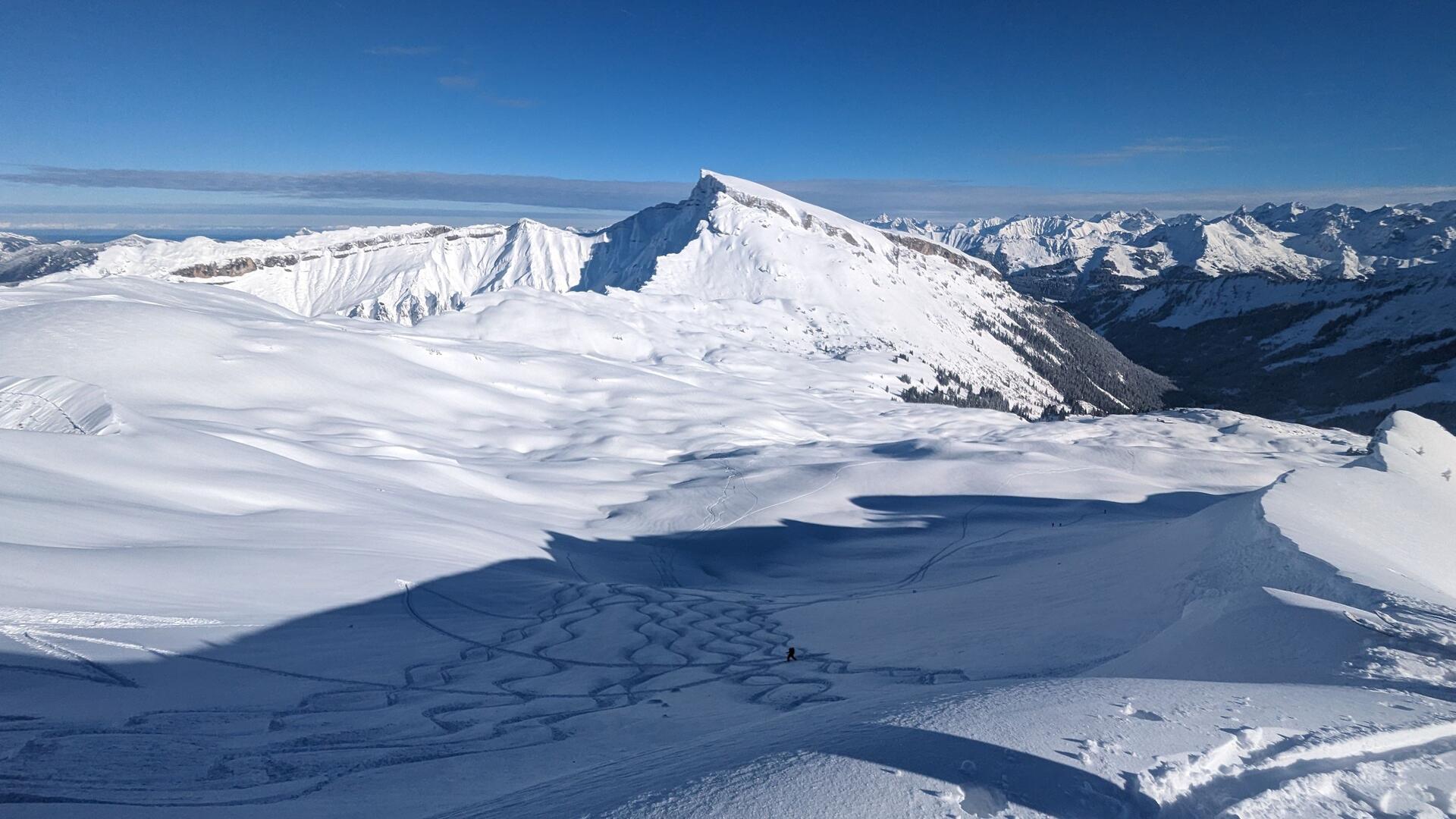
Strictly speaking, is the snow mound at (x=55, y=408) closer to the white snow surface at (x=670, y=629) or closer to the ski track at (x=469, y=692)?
the white snow surface at (x=670, y=629)

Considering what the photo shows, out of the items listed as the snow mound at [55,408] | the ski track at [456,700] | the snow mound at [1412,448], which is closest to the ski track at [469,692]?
the ski track at [456,700]

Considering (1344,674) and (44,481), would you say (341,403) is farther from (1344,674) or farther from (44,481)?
(1344,674)

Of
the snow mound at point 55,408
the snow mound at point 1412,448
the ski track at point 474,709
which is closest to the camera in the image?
the ski track at point 474,709

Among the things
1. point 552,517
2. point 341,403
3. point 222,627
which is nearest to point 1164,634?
point 222,627

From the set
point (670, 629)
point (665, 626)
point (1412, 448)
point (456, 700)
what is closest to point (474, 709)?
point (456, 700)

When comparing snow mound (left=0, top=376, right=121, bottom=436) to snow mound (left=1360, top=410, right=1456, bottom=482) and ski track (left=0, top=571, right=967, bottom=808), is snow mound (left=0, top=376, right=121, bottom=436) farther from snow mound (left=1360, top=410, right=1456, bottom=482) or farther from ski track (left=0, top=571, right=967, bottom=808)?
snow mound (left=1360, top=410, right=1456, bottom=482)

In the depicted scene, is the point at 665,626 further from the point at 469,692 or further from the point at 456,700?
the point at 456,700

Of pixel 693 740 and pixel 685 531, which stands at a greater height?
pixel 693 740
